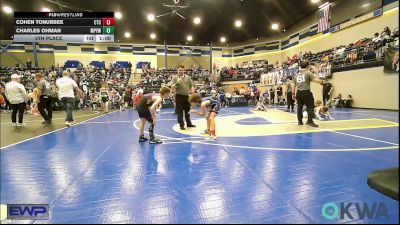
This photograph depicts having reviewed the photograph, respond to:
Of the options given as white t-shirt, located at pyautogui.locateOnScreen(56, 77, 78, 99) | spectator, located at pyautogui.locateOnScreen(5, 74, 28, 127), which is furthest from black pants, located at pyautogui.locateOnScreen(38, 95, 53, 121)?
white t-shirt, located at pyautogui.locateOnScreen(56, 77, 78, 99)

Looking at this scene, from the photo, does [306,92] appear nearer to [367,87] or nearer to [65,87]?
[65,87]

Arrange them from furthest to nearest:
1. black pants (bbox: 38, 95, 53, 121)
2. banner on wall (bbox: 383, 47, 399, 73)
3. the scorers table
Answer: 1. banner on wall (bbox: 383, 47, 399, 73)
2. black pants (bbox: 38, 95, 53, 121)
3. the scorers table

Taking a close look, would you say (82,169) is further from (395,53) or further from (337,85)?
(337,85)

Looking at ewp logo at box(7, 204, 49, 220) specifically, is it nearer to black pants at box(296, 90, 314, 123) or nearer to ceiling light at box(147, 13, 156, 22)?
black pants at box(296, 90, 314, 123)

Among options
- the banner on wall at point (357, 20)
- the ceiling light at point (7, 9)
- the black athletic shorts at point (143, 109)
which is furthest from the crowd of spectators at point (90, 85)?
the banner on wall at point (357, 20)

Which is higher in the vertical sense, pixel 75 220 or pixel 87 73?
pixel 87 73

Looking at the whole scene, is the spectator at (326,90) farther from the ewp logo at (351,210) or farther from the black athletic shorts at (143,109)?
the ewp logo at (351,210)

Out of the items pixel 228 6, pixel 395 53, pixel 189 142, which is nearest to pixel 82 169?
pixel 189 142

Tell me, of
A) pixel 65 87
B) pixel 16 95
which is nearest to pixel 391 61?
pixel 65 87

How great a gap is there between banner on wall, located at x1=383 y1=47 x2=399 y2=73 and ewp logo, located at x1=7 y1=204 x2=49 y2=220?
12.2 meters

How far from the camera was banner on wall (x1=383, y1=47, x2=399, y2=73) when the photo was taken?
31.7ft

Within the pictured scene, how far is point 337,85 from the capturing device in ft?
45.2

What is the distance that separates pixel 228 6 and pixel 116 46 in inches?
619

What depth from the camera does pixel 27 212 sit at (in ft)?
5.63
